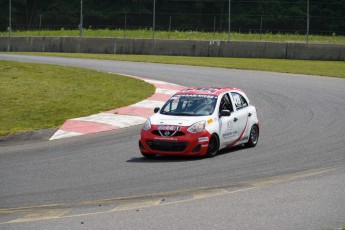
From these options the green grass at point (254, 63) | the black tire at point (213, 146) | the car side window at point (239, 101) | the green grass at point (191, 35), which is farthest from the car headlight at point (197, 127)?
the green grass at point (191, 35)

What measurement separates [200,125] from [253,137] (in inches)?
73.9

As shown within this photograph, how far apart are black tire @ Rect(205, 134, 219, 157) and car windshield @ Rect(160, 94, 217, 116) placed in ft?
1.99

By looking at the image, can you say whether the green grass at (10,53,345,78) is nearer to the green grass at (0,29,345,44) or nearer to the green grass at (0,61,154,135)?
the green grass at (0,29,345,44)

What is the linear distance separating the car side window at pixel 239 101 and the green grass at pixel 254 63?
15.0m

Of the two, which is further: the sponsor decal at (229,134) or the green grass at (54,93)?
the green grass at (54,93)

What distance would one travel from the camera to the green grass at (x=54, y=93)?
65.1ft

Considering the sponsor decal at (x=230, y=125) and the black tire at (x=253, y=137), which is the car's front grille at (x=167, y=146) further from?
the black tire at (x=253, y=137)

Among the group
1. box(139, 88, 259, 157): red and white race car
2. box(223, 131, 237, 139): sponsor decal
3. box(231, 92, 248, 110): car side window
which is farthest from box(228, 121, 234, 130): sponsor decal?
box(231, 92, 248, 110): car side window

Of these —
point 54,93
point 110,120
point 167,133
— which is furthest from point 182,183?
point 54,93

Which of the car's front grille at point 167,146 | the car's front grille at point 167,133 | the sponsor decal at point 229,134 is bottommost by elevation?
the car's front grille at point 167,146

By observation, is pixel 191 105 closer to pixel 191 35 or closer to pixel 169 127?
pixel 169 127

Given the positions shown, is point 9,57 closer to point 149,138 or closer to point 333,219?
point 149,138

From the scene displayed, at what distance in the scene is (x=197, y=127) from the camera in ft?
49.0

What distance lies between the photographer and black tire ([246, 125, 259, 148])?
53.6 feet
